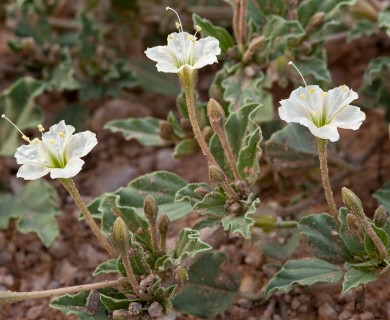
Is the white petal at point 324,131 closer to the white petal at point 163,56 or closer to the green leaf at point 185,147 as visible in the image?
the white petal at point 163,56

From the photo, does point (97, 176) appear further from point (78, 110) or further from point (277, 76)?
point (277, 76)

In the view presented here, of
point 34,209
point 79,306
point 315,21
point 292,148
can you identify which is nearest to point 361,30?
point 315,21

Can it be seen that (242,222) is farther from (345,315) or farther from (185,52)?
(345,315)

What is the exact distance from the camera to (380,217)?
2.46 metres

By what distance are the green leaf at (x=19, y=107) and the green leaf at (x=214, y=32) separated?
35.3 inches

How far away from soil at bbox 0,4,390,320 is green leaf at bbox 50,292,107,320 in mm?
580

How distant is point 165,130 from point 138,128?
20 centimetres

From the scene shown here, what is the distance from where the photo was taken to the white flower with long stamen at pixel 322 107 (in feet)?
7.67

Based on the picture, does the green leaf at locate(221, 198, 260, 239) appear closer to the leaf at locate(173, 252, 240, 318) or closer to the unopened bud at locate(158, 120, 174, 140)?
the leaf at locate(173, 252, 240, 318)

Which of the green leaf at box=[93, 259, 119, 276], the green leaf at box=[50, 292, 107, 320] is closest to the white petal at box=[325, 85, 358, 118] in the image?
the green leaf at box=[93, 259, 119, 276]

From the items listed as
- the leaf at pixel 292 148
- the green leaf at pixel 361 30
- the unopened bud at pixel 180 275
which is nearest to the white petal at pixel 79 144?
the unopened bud at pixel 180 275

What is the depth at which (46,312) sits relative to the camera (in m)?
3.03

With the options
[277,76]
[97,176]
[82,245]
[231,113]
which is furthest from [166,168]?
[231,113]

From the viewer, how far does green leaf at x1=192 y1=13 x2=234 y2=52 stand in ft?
9.43
